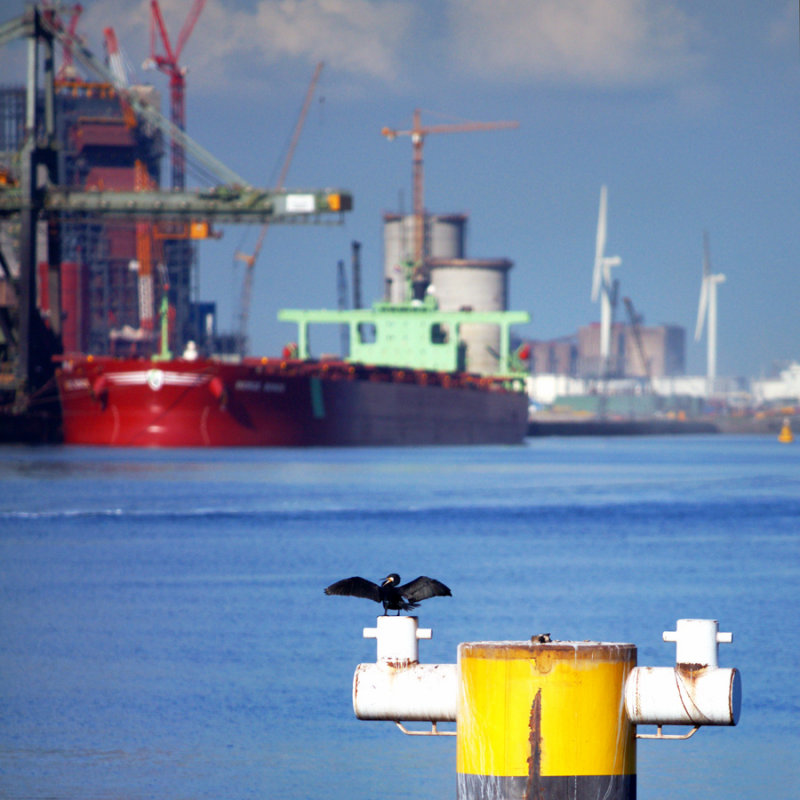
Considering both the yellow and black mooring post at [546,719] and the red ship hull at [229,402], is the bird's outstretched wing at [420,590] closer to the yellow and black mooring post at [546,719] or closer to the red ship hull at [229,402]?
the yellow and black mooring post at [546,719]

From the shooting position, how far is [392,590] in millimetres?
7008

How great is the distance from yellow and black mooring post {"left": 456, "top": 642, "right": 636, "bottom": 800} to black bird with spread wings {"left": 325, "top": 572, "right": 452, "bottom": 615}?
0.61 metres

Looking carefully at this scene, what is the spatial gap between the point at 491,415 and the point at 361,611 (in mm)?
76288

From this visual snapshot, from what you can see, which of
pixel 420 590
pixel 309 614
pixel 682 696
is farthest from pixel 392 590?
pixel 309 614

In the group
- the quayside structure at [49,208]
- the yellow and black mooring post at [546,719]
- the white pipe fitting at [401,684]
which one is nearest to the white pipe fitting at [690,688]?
the yellow and black mooring post at [546,719]

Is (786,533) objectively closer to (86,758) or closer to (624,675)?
(86,758)

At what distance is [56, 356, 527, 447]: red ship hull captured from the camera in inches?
2795

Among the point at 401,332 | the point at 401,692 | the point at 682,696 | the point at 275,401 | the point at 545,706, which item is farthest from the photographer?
the point at 401,332

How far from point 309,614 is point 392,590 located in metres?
13.2

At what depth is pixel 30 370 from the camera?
73.7 meters

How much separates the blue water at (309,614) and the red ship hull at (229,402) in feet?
69.6

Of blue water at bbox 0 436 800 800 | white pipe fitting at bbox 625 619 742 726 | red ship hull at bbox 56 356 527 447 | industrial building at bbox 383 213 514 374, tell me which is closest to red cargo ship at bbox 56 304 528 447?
red ship hull at bbox 56 356 527 447

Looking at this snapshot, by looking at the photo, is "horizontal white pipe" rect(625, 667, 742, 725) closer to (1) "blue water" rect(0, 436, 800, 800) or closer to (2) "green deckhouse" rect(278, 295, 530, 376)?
(1) "blue water" rect(0, 436, 800, 800)

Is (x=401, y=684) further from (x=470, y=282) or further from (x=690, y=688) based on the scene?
(x=470, y=282)
